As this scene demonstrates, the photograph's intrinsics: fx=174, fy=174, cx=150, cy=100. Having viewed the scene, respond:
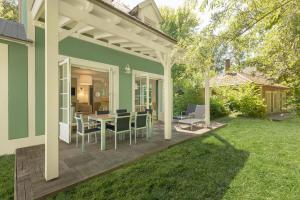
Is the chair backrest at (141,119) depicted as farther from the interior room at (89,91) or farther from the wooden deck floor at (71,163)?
the interior room at (89,91)

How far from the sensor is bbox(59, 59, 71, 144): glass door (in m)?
4.98

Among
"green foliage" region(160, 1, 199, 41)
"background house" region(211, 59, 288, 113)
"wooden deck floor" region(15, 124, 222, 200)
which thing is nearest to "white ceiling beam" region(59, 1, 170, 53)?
"wooden deck floor" region(15, 124, 222, 200)

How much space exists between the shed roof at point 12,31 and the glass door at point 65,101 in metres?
1.12

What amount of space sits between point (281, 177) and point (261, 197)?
99 centimetres

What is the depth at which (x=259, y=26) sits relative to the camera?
3.67 m

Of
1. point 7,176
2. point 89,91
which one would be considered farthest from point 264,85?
point 7,176

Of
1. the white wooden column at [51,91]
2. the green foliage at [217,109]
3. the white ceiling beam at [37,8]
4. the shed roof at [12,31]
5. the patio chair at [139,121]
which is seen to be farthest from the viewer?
the green foliage at [217,109]

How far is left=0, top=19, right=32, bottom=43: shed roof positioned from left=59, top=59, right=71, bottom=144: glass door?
44.2 inches

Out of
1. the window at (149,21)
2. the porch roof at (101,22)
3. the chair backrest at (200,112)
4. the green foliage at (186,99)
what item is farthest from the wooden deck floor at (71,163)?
the window at (149,21)

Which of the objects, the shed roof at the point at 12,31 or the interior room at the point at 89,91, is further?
the interior room at the point at 89,91

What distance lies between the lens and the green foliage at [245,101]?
1151cm

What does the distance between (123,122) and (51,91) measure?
2165mm

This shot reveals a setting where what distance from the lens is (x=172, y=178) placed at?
313 centimetres

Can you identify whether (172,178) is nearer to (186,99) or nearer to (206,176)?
(206,176)
